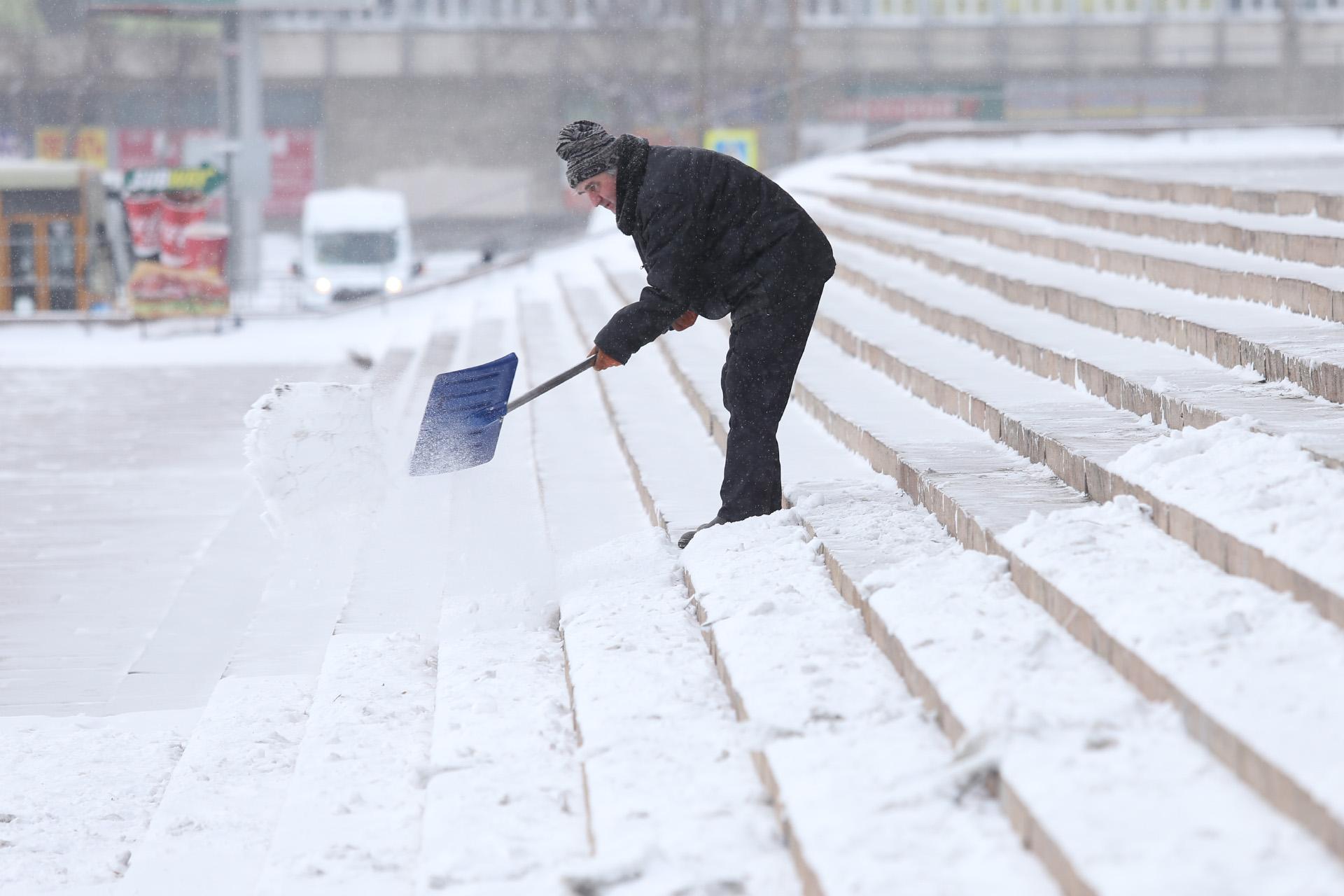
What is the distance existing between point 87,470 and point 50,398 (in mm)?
4301

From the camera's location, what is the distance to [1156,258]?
24.6 feet

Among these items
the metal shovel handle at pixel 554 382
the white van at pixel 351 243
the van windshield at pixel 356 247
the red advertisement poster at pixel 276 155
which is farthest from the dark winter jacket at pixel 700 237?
the red advertisement poster at pixel 276 155

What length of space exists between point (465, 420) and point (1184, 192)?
6.02 m

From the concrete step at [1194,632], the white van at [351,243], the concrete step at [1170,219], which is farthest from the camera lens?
the white van at [351,243]

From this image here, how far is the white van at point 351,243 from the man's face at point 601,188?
74.1 ft

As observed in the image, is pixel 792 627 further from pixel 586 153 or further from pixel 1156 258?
pixel 1156 258

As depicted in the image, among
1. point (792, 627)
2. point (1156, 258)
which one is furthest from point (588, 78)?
point (792, 627)

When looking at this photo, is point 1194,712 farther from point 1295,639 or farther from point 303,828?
point 303,828

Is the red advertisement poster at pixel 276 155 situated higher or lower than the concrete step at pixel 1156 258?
higher

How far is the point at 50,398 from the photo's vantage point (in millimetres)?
14180

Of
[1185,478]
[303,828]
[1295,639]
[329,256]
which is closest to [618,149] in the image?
[1185,478]

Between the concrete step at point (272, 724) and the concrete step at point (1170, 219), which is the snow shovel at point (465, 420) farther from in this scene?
the concrete step at point (1170, 219)

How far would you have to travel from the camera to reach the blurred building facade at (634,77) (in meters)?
44.3

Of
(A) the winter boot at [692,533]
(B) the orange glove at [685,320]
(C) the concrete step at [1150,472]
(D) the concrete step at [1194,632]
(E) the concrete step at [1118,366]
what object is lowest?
(A) the winter boot at [692,533]
